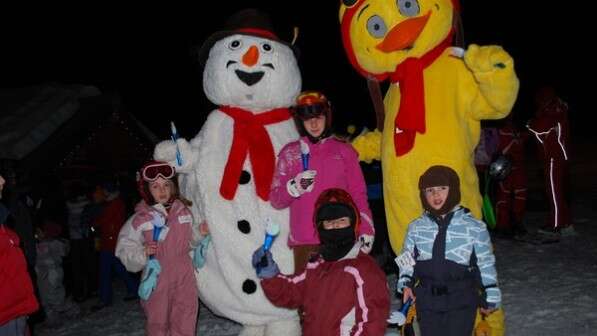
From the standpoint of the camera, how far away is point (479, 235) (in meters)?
3.25

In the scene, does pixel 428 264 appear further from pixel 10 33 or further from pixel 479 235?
pixel 10 33

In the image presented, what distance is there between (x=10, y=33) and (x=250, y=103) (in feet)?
45.6

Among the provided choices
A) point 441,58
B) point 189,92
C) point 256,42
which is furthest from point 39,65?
point 441,58

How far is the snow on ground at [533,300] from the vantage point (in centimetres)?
483

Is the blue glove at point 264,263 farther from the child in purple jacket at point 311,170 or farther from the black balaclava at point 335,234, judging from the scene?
the child in purple jacket at point 311,170

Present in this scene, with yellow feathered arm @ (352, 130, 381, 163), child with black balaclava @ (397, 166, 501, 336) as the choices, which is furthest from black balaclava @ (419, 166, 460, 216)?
yellow feathered arm @ (352, 130, 381, 163)

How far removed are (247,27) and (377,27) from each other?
3.39 ft

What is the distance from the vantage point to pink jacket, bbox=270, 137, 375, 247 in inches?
150

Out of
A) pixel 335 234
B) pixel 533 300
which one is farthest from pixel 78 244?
pixel 533 300

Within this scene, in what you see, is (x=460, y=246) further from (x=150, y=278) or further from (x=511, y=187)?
(x=511, y=187)

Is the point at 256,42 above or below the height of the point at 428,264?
above

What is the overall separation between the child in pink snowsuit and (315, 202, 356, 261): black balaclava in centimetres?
128

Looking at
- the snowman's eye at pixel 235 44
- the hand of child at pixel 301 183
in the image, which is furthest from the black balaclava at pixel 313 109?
the snowman's eye at pixel 235 44

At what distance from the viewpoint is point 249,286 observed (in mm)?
4039
